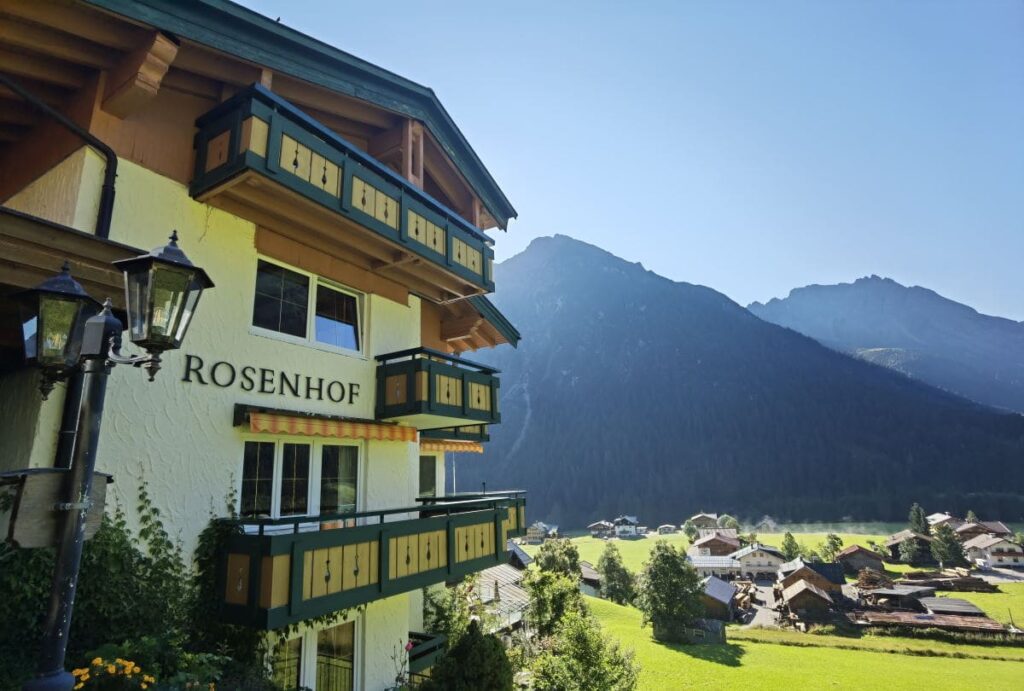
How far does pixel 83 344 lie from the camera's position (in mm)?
3645

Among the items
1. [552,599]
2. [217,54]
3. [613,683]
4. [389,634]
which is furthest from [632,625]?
[217,54]

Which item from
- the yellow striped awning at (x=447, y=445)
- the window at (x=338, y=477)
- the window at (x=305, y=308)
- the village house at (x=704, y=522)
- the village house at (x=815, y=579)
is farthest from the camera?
the village house at (x=704, y=522)

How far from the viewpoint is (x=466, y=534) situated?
11.0m

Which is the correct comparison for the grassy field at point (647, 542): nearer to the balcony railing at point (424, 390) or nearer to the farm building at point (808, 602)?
the farm building at point (808, 602)

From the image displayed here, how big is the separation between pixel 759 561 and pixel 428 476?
87.4 meters

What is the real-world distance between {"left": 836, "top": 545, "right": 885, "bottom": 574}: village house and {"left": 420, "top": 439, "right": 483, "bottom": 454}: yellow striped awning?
8890cm

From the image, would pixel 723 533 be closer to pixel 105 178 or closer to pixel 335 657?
pixel 335 657

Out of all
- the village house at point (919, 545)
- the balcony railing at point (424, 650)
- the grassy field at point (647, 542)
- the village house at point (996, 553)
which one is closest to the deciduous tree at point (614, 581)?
the grassy field at point (647, 542)

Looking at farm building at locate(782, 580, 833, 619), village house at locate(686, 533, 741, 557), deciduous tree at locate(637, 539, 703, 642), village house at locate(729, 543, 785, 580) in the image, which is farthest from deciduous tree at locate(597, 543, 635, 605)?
village house at locate(686, 533, 741, 557)

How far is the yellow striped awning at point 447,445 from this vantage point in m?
16.4

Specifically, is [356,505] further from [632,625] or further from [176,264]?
[632,625]

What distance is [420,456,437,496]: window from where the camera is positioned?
17188 mm

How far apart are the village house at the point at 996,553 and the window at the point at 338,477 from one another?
377 ft

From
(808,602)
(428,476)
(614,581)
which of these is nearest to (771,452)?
(808,602)
